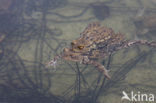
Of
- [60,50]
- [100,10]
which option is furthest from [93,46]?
[100,10]

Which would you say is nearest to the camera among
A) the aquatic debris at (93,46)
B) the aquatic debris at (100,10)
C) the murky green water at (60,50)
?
the aquatic debris at (93,46)

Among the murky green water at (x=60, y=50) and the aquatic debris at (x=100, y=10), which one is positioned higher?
the aquatic debris at (x=100, y=10)

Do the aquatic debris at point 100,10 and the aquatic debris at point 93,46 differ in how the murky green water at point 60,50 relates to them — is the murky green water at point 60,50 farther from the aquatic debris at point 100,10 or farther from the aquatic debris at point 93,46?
the aquatic debris at point 93,46

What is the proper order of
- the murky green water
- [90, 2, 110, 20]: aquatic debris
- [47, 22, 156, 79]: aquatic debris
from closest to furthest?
[47, 22, 156, 79]: aquatic debris < the murky green water < [90, 2, 110, 20]: aquatic debris

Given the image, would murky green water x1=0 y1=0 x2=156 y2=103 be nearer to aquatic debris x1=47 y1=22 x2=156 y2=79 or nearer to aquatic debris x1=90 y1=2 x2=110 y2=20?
aquatic debris x1=90 y1=2 x2=110 y2=20

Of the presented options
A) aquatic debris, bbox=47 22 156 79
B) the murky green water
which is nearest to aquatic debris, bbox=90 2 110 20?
the murky green water

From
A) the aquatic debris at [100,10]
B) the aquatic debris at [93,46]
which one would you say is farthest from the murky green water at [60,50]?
the aquatic debris at [93,46]

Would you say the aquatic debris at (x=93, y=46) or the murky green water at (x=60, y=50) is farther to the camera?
the murky green water at (x=60, y=50)
